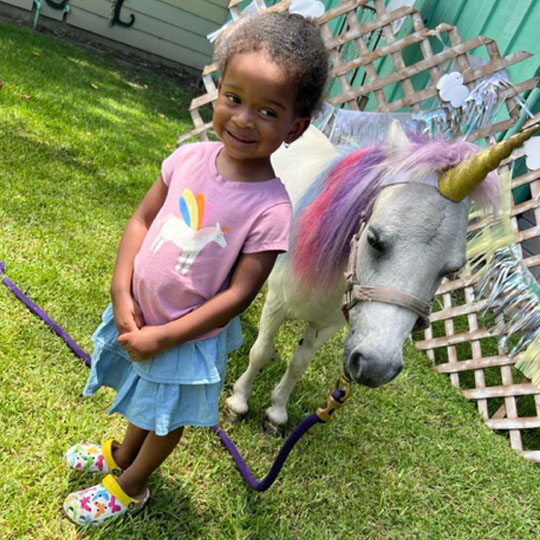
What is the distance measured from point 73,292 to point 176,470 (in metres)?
1.09

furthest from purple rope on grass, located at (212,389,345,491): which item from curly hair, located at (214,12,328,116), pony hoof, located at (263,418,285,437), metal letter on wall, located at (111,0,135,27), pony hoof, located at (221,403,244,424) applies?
metal letter on wall, located at (111,0,135,27)

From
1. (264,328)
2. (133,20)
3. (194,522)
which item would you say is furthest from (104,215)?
(133,20)

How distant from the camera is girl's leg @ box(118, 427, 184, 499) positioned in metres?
1.54

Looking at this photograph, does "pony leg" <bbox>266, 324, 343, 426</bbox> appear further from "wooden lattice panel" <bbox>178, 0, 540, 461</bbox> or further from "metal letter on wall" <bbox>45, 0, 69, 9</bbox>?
"metal letter on wall" <bbox>45, 0, 69, 9</bbox>

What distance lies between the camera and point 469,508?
2.42 meters

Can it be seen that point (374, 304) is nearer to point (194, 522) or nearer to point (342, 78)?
point (194, 522)

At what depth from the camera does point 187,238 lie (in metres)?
1.39

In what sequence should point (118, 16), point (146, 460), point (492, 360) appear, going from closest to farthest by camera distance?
point (146, 460) < point (492, 360) < point (118, 16)

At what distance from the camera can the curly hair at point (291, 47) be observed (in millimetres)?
1243

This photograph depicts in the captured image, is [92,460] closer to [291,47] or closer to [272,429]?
[272,429]

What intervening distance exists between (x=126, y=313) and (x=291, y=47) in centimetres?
82

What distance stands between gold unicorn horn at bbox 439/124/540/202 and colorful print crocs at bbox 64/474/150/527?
1.36 meters

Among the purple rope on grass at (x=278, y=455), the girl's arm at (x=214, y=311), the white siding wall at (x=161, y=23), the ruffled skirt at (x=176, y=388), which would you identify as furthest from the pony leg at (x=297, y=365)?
the white siding wall at (x=161, y=23)

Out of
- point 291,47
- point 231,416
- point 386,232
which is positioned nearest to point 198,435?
point 231,416
